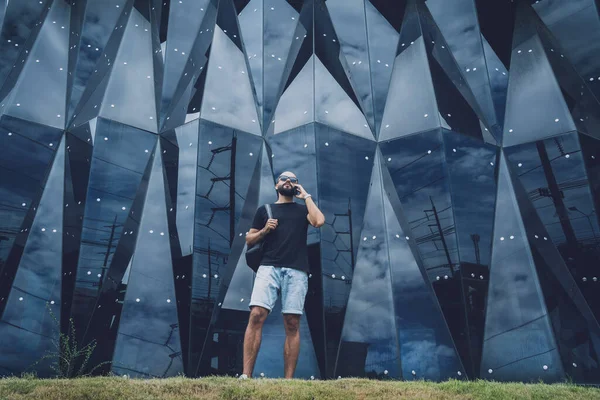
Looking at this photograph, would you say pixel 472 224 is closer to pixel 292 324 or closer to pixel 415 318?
pixel 415 318

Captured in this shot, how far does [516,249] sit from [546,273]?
40 cm

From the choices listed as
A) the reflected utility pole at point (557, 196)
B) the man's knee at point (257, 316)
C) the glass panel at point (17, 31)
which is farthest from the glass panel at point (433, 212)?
the glass panel at point (17, 31)

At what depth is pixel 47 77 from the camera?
23.1 ft

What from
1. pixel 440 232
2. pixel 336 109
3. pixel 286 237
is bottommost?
pixel 286 237

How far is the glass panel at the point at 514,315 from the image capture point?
222 inches

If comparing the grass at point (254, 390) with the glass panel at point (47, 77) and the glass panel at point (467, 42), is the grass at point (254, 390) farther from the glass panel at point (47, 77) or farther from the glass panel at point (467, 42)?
the glass panel at point (47, 77)

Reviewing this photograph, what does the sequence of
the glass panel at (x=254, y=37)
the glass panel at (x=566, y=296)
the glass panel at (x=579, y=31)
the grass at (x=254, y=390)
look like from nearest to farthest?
the grass at (x=254, y=390) < the glass panel at (x=566, y=296) < the glass panel at (x=579, y=31) < the glass panel at (x=254, y=37)

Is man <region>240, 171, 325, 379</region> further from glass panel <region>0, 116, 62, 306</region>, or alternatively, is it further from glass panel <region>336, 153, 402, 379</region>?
glass panel <region>0, 116, 62, 306</region>

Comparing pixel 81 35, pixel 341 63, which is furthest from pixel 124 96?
pixel 341 63

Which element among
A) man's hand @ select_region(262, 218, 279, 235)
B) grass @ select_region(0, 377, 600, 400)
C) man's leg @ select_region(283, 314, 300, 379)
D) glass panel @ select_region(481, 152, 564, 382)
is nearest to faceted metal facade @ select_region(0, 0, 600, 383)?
glass panel @ select_region(481, 152, 564, 382)

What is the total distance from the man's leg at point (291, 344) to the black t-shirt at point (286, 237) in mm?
458

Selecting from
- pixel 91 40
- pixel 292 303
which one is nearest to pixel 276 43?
pixel 91 40

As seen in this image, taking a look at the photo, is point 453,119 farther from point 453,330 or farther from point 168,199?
point 168,199

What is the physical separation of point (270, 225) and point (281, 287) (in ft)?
1.85
